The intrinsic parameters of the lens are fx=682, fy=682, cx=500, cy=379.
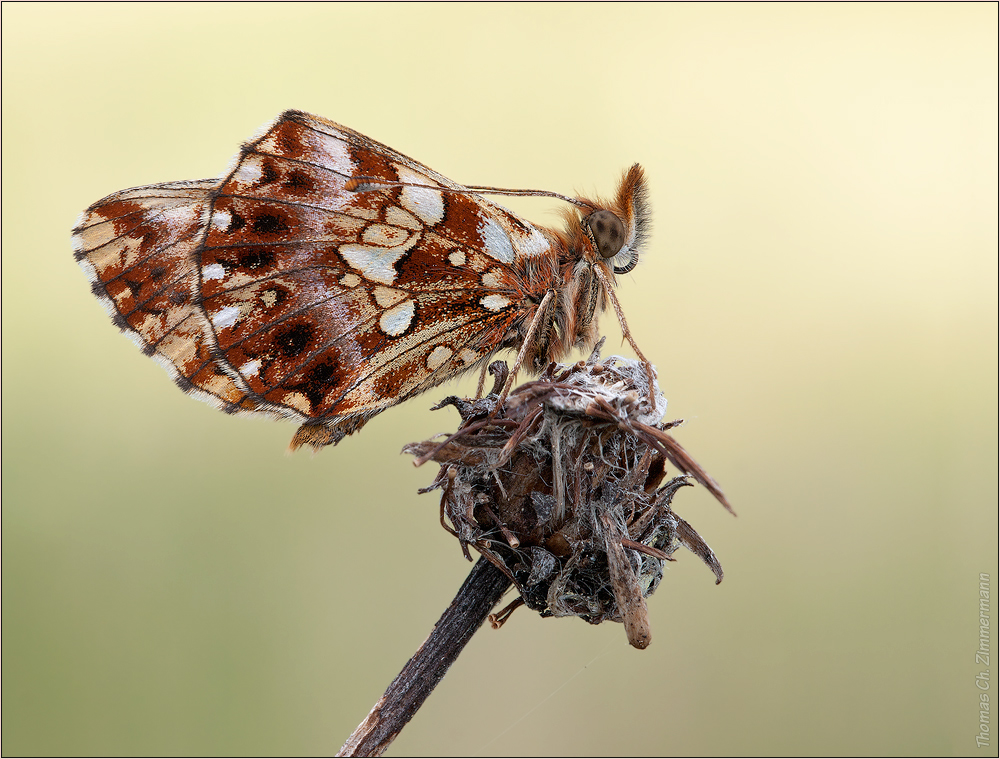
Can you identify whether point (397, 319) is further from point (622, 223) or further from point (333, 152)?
point (622, 223)

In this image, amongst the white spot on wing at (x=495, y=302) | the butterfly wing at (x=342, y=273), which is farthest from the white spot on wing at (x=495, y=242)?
the white spot on wing at (x=495, y=302)

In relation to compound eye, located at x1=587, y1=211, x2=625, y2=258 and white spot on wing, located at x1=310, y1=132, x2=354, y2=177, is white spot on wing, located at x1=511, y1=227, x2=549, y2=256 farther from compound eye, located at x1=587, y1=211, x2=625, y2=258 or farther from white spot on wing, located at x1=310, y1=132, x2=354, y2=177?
white spot on wing, located at x1=310, y1=132, x2=354, y2=177

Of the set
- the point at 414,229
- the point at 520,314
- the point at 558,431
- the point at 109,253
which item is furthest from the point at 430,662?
the point at 109,253

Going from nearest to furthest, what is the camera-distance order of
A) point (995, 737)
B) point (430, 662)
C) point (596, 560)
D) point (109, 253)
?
point (430, 662), point (596, 560), point (109, 253), point (995, 737)

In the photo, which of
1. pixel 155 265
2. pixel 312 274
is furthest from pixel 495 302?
pixel 155 265

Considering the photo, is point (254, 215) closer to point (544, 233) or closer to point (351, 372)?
Result: point (351, 372)

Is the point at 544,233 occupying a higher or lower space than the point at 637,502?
higher
